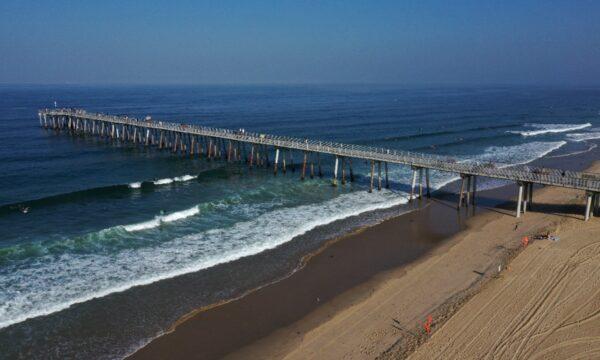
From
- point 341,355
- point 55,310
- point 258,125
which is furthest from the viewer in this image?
point 258,125

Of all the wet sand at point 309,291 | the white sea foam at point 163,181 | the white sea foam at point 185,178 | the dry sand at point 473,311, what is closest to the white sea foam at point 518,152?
the wet sand at point 309,291

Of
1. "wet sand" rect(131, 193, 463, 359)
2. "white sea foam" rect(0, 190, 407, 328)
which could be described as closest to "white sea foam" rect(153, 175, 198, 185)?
"white sea foam" rect(0, 190, 407, 328)

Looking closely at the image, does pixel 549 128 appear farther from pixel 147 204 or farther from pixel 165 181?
pixel 147 204

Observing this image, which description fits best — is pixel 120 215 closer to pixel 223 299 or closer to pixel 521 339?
pixel 223 299

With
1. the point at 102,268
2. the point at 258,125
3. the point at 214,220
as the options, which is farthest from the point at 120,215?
the point at 258,125

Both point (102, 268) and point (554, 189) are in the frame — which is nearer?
point (102, 268)

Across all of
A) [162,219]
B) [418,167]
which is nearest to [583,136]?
[418,167]

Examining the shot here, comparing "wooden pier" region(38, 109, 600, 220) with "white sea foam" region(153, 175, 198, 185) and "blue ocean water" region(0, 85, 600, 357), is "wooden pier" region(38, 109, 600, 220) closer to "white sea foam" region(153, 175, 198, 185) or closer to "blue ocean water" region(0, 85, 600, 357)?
"blue ocean water" region(0, 85, 600, 357)
